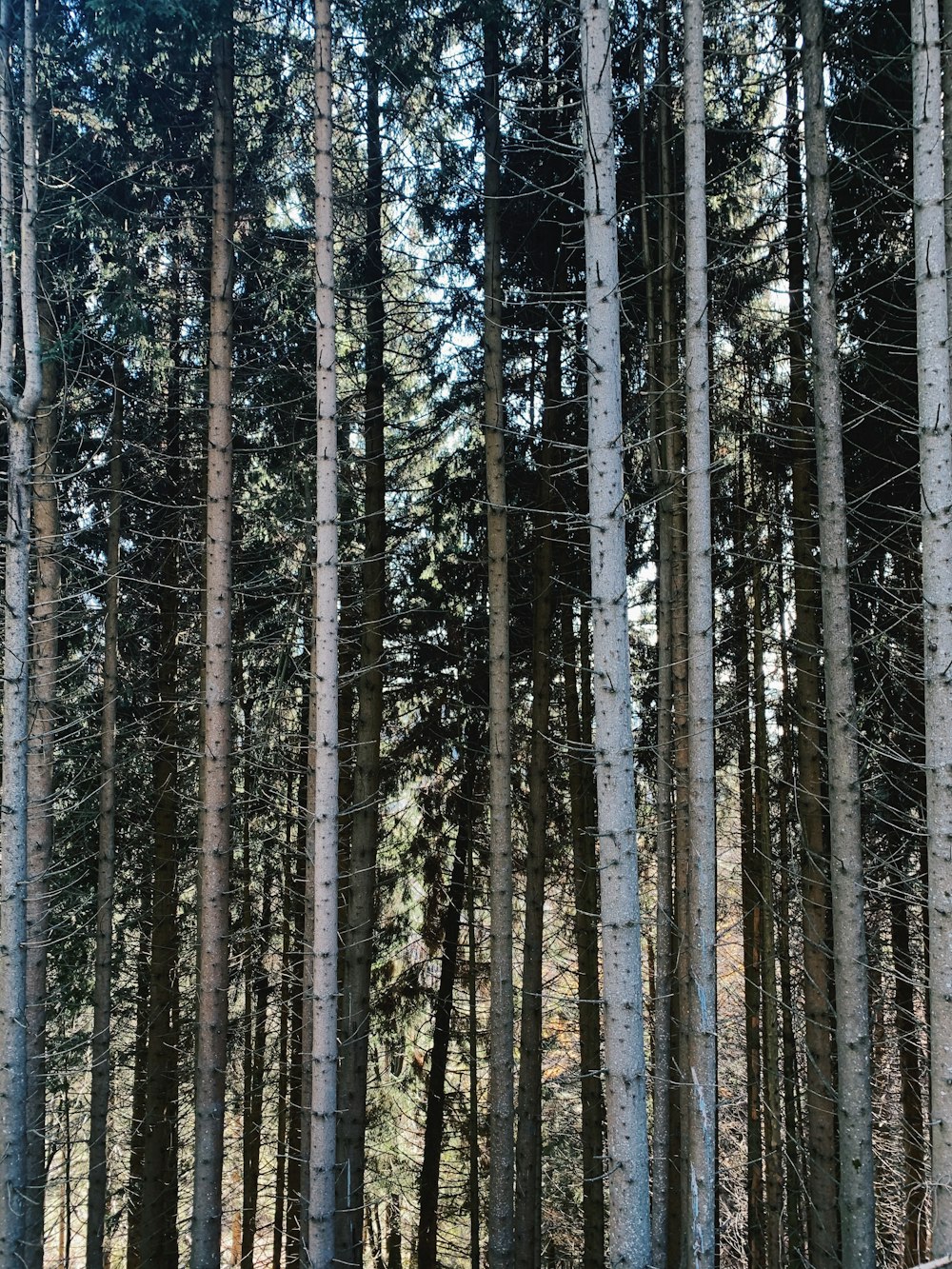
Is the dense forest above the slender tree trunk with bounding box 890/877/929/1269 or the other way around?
above

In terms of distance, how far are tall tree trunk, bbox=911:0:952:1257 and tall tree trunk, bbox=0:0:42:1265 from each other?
6565 millimetres

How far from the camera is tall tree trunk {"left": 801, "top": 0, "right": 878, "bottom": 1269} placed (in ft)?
19.9

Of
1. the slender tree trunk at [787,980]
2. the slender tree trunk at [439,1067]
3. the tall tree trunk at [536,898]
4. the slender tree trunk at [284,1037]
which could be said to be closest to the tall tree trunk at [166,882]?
the slender tree trunk at [284,1037]

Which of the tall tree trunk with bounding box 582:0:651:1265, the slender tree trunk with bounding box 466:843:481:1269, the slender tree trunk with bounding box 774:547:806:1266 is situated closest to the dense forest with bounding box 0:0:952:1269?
the tall tree trunk with bounding box 582:0:651:1265

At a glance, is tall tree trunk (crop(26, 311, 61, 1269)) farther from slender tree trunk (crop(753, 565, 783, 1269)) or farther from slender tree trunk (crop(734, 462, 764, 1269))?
slender tree trunk (crop(734, 462, 764, 1269))

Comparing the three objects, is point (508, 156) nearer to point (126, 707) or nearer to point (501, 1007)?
point (126, 707)

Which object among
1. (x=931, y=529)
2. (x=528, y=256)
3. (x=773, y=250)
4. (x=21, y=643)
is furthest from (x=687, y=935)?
(x=528, y=256)

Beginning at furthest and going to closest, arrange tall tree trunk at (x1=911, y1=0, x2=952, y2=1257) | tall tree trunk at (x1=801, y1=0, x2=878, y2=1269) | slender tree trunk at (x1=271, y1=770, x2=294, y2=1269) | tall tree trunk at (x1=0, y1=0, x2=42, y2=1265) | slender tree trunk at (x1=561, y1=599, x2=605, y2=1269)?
slender tree trunk at (x1=271, y1=770, x2=294, y2=1269) → slender tree trunk at (x1=561, y1=599, x2=605, y2=1269) → tall tree trunk at (x1=0, y1=0, x2=42, y2=1265) → tall tree trunk at (x1=801, y1=0, x2=878, y2=1269) → tall tree trunk at (x1=911, y1=0, x2=952, y2=1257)

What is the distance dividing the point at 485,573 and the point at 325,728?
482 cm

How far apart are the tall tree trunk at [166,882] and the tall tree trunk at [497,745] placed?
145 inches

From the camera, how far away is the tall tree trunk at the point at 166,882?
31.2 feet

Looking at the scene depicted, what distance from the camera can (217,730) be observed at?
7.54m

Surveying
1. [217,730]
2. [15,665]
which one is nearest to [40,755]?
[15,665]

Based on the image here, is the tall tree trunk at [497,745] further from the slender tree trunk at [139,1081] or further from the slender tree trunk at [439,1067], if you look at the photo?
the slender tree trunk at [139,1081]
